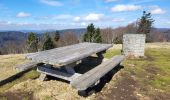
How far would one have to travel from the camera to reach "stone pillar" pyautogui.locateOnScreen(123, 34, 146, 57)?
458 inches

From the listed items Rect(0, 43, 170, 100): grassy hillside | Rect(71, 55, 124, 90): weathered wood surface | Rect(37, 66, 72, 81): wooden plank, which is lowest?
Rect(0, 43, 170, 100): grassy hillside

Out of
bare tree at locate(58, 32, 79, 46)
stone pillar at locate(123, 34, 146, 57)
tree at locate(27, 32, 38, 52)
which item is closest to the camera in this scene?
stone pillar at locate(123, 34, 146, 57)

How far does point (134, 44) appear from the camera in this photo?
11.7 m

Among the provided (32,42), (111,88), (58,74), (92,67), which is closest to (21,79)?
(58,74)

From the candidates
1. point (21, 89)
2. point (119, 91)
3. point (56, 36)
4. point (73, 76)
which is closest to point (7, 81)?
point (21, 89)

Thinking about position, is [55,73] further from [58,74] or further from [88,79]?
[88,79]

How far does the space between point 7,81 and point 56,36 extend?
53733 mm

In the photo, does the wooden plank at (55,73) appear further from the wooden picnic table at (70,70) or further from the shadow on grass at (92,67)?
the shadow on grass at (92,67)

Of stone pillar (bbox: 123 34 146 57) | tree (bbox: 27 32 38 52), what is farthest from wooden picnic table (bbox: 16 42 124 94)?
tree (bbox: 27 32 38 52)

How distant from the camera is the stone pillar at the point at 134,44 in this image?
1163cm

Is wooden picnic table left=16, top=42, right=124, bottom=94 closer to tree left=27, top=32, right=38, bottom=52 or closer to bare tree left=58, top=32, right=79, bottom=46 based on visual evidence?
tree left=27, top=32, right=38, bottom=52

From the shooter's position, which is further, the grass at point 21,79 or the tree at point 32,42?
the tree at point 32,42

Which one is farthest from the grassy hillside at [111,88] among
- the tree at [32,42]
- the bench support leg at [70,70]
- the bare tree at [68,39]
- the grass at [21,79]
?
the bare tree at [68,39]

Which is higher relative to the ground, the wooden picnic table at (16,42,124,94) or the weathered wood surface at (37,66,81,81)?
the wooden picnic table at (16,42,124,94)
